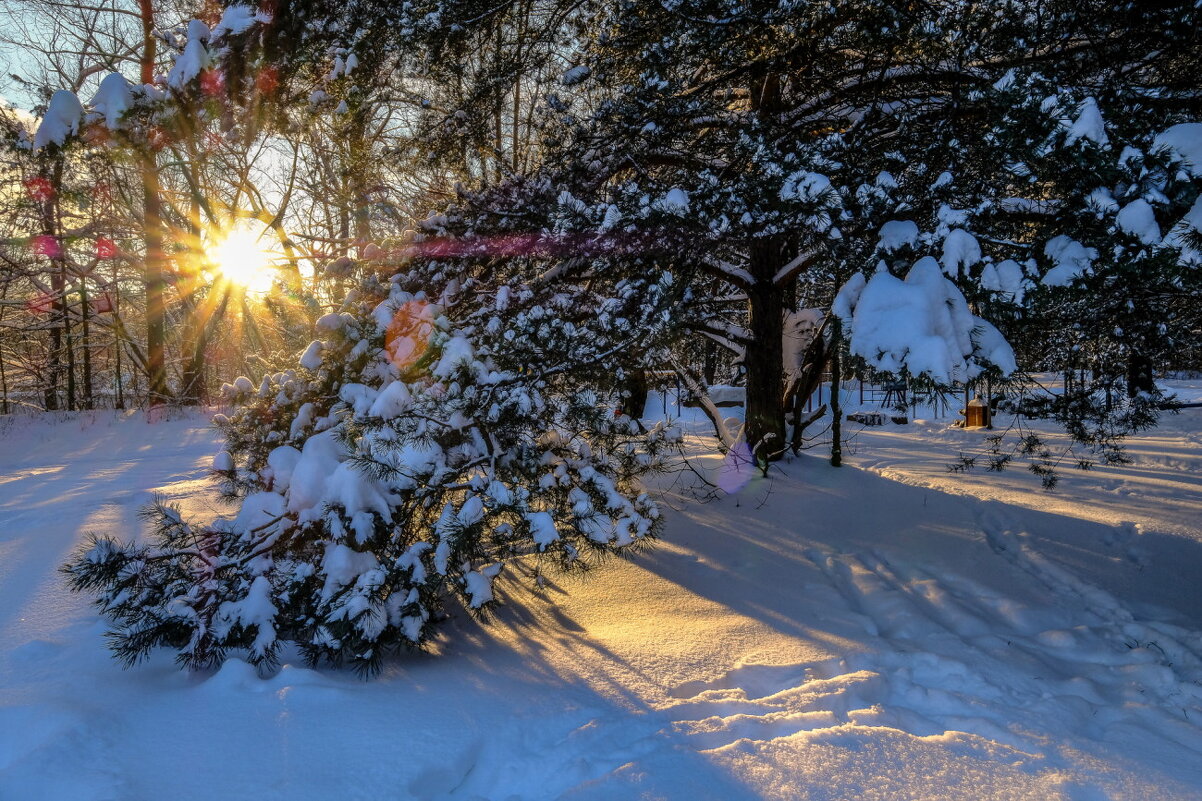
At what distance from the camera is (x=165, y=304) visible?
15.6 metres

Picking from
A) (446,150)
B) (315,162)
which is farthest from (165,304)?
(446,150)

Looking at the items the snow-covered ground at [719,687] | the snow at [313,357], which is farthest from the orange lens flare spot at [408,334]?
the snow-covered ground at [719,687]

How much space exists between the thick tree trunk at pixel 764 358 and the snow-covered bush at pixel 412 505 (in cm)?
284

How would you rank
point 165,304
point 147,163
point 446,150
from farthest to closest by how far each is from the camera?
1. point 165,304
2. point 446,150
3. point 147,163

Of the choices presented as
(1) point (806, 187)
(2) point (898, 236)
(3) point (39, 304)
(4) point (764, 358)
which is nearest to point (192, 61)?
(1) point (806, 187)

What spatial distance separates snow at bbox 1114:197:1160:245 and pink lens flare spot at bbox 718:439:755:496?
413 cm

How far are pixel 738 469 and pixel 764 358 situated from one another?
1.15 metres

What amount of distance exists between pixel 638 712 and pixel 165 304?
17.7m

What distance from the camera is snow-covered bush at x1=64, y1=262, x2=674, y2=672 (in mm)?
2820

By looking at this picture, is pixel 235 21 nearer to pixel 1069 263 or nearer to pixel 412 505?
pixel 412 505

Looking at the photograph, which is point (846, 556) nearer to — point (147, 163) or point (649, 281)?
point (649, 281)

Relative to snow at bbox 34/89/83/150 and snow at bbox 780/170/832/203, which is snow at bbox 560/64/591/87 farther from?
snow at bbox 34/89/83/150

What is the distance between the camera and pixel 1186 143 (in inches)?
83.6

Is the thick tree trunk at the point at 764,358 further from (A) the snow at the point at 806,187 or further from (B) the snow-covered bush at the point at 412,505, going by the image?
(A) the snow at the point at 806,187
